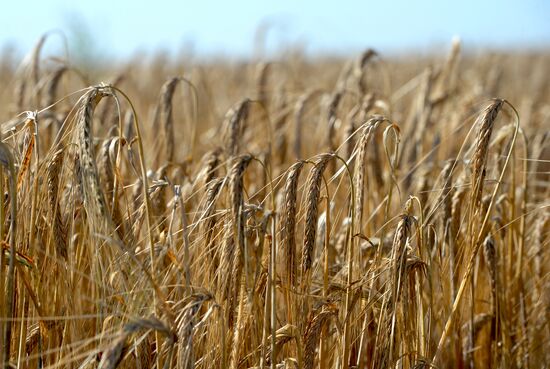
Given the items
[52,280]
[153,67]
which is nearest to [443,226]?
[52,280]

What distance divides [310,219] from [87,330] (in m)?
0.49

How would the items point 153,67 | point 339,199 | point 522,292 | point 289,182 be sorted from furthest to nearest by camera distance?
point 153,67 → point 339,199 → point 522,292 → point 289,182

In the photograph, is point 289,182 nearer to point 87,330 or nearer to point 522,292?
point 87,330

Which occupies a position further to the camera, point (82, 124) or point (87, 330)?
point (87, 330)

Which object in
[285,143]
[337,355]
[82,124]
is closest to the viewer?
[82,124]

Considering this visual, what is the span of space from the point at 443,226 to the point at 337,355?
44 centimetres

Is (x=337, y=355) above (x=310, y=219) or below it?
below

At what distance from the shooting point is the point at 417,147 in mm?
2475

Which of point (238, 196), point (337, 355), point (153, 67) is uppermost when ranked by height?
point (153, 67)

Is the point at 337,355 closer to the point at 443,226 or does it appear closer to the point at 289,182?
the point at 289,182

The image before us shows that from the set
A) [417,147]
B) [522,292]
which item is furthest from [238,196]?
[417,147]

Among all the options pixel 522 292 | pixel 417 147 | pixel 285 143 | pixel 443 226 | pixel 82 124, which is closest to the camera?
pixel 82 124

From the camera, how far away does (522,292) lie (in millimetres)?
1666

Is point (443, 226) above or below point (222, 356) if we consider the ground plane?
above
